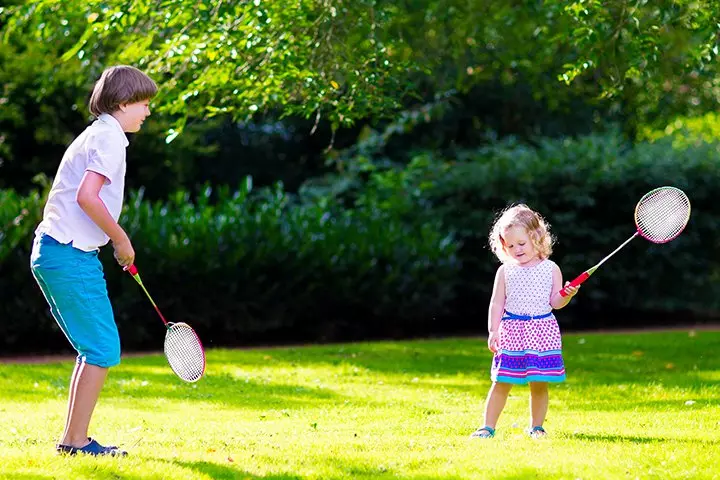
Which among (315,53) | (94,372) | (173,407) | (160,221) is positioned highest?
(315,53)

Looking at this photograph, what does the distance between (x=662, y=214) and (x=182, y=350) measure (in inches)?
112

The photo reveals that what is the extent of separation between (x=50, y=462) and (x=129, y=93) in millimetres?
1776

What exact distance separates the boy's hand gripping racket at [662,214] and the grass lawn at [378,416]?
1150 mm

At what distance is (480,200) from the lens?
585 inches

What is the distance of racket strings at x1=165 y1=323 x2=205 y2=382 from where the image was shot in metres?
5.79

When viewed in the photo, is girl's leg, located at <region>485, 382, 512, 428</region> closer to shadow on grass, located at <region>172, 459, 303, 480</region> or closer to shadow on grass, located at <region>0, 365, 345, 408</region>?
shadow on grass, located at <region>172, 459, 303, 480</region>

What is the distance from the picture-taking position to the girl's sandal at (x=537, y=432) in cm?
636

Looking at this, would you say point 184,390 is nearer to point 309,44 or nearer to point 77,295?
point 309,44

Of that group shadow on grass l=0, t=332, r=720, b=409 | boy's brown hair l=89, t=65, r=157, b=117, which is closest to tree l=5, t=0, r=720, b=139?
Answer: shadow on grass l=0, t=332, r=720, b=409

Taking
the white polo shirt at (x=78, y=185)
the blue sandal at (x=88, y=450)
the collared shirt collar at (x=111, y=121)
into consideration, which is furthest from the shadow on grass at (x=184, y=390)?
the collared shirt collar at (x=111, y=121)

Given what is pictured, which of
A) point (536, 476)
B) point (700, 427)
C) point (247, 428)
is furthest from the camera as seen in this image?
Answer: point (247, 428)

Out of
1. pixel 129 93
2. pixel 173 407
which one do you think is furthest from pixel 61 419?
pixel 129 93

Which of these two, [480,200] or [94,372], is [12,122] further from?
[94,372]

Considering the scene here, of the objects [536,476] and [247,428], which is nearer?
[536,476]
